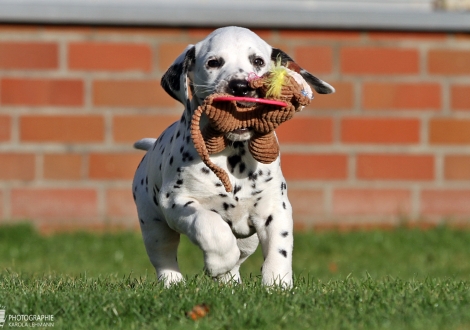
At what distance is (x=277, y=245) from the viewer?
536 cm

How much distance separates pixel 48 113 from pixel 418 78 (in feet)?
13.2

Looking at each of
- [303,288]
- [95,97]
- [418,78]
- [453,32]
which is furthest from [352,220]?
[303,288]

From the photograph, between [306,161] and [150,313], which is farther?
[306,161]

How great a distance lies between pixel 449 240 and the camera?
9586mm

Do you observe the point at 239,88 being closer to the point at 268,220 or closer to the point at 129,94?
the point at 268,220

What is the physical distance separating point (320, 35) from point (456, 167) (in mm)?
2086

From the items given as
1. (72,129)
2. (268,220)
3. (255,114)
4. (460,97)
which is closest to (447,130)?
(460,97)

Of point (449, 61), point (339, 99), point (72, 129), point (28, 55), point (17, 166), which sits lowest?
point (17, 166)

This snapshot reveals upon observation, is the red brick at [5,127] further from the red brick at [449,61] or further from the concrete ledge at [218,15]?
the red brick at [449,61]

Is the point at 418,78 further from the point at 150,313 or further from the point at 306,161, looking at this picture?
the point at 150,313

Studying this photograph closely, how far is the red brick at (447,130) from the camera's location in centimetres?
1013

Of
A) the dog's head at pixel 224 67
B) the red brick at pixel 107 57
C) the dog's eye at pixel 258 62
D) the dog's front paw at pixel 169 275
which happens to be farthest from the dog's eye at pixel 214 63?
the red brick at pixel 107 57

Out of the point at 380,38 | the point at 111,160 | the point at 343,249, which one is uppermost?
the point at 380,38

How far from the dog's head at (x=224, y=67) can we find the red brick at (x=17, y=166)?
171 inches
